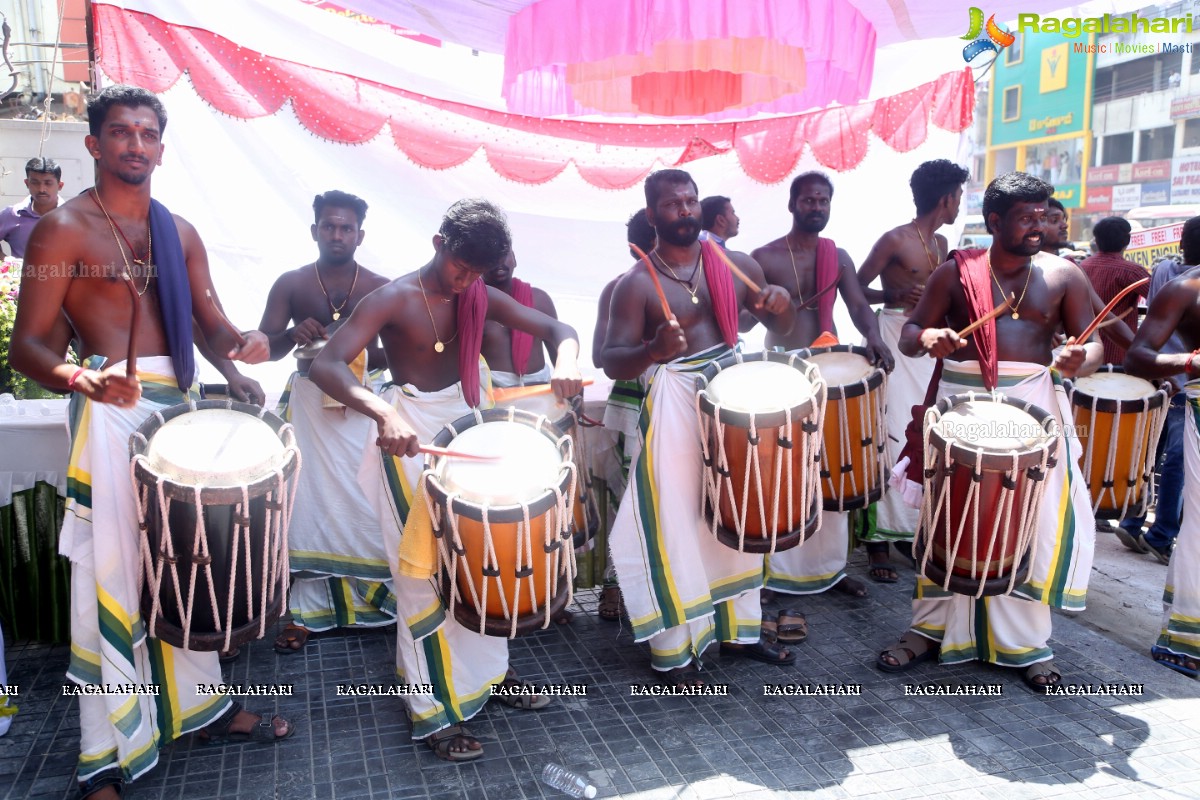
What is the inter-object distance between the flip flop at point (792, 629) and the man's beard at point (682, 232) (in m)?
1.80

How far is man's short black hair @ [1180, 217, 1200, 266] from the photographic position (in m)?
4.54

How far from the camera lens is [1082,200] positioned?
3428cm

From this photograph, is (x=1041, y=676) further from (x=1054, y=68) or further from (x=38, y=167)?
(x=1054, y=68)

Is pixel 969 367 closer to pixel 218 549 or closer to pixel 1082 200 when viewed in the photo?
pixel 218 549

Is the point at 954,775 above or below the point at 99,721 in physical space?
below

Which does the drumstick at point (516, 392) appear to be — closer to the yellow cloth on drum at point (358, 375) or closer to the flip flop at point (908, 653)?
the yellow cloth on drum at point (358, 375)

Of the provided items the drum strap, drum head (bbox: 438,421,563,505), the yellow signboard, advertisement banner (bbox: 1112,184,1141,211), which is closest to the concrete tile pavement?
the drum strap

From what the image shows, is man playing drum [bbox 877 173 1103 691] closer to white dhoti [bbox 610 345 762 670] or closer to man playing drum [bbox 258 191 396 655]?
white dhoti [bbox 610 345 762 670]

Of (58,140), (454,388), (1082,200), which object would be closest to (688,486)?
(454,388)

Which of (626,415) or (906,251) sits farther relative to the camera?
(906,251)

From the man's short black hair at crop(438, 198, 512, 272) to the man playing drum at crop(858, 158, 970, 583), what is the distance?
2.77 m

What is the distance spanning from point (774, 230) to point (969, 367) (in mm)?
2469

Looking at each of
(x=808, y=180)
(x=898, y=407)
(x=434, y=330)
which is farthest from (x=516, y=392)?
(x=898, y=407)

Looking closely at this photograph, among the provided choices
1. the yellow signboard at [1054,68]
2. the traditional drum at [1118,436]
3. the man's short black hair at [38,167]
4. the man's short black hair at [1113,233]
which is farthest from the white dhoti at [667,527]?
the yellow signboard at [1054,68]
